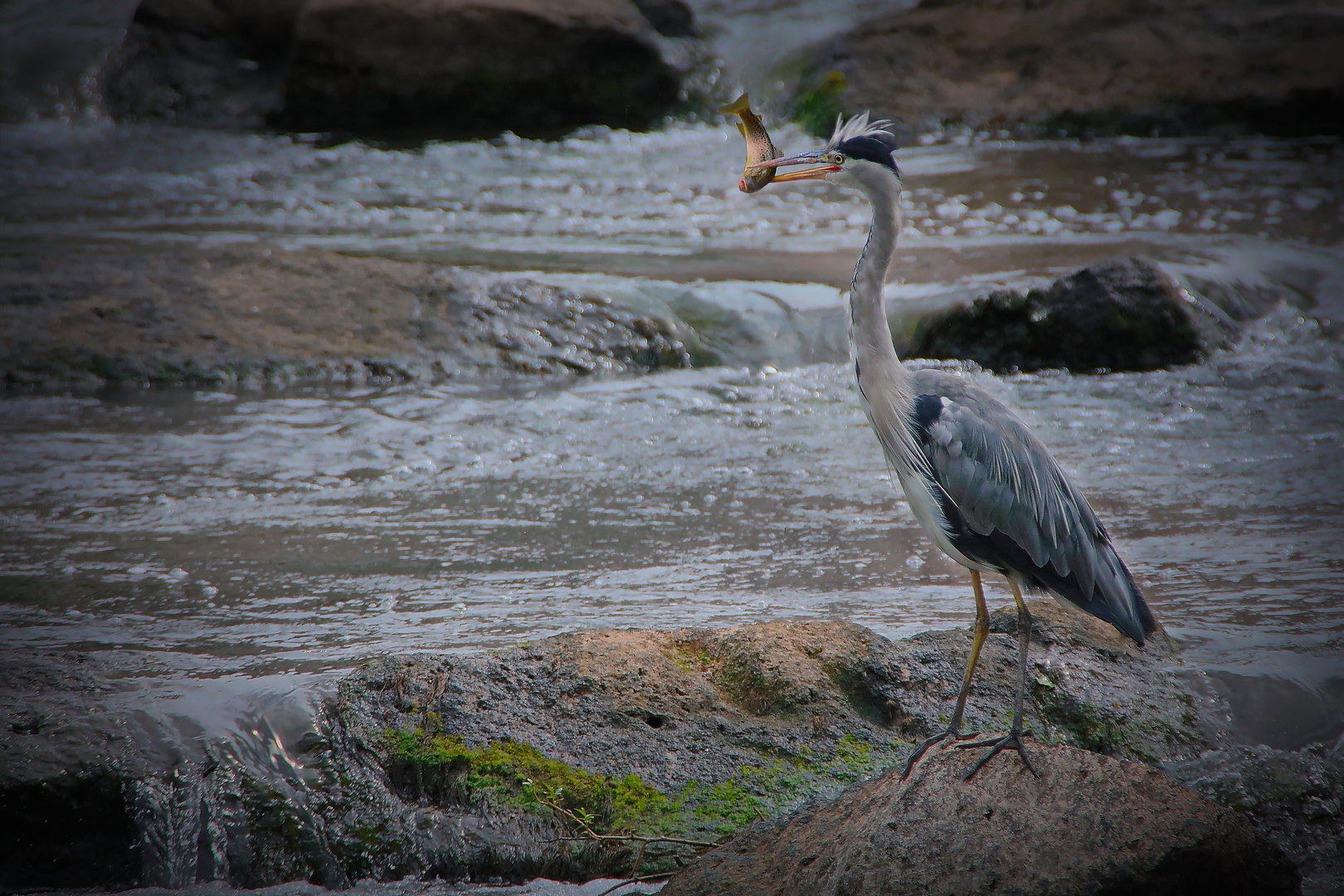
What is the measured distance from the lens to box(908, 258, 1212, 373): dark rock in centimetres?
650

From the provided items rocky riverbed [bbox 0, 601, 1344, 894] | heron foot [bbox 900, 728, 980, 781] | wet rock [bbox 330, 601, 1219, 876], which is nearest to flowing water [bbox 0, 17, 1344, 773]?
rocky riverbed [bbox 0, 601, 1344, 894]

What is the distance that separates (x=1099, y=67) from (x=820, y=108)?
126 inches

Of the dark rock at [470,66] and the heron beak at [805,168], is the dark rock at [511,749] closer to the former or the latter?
the heron beak at [805,168]

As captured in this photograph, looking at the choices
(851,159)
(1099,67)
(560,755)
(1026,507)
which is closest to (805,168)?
(851,159)

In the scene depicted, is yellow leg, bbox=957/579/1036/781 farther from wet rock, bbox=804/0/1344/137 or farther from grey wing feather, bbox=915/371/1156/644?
Answer: wet rock, bbox=804/0/1344/137

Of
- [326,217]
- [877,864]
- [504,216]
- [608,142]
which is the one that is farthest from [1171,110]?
[877,864]

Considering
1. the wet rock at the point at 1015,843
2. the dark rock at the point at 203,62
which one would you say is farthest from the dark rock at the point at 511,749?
the dark rock at the point at 203,62

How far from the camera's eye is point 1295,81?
11.7m

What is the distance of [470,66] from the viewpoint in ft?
39.0

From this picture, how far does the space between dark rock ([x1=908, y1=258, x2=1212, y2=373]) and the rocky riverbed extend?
12.3 feet

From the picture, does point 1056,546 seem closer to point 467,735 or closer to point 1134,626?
point 1134,626

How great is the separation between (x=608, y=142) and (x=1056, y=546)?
10133 mm

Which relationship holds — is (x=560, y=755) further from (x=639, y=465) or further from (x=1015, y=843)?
(x=639, y=465)

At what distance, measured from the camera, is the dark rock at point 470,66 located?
11703 millimetres
